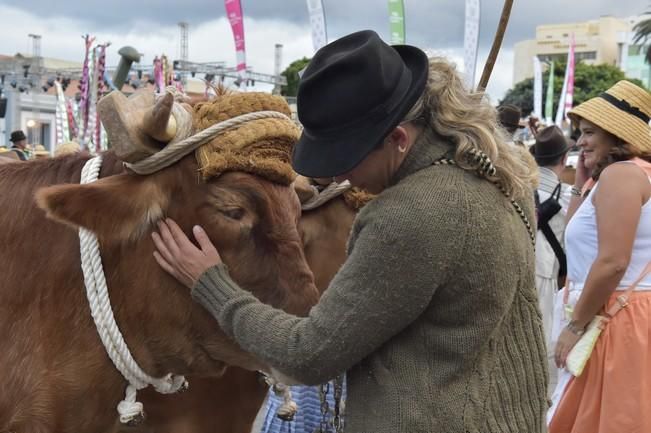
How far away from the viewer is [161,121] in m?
1.95

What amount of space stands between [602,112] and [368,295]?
2306mm

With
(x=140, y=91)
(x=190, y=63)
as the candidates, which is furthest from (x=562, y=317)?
(x=190, y=63)

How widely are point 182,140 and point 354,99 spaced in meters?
0.63

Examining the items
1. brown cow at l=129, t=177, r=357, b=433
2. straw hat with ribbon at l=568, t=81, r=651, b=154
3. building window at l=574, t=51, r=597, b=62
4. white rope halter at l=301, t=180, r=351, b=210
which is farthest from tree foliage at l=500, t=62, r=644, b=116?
brown cow at l=129, t=177, r=357, b=433

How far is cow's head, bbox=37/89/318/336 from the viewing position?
1.99m

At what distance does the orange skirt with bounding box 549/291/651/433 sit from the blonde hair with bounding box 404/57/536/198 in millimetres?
1746

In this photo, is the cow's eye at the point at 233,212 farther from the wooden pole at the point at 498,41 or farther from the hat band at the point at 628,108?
the hat band at the point at 628,108

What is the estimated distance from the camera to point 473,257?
163cm

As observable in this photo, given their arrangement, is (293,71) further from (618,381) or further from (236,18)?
(618,381)

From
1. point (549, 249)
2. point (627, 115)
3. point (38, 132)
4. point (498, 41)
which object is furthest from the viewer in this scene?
point (38, 132)

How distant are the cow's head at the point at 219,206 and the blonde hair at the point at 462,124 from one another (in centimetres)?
52

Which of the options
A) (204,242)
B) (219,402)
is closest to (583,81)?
(219,402)

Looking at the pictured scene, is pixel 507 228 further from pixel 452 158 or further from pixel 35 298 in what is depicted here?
pixel 35 298

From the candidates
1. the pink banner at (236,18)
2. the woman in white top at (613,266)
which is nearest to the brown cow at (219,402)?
the woman in white top at (613,266)
